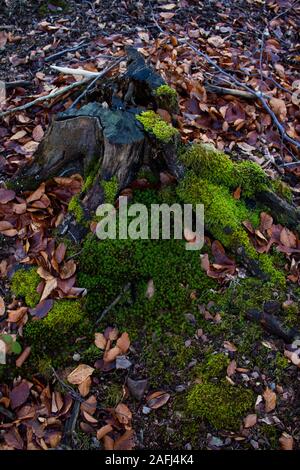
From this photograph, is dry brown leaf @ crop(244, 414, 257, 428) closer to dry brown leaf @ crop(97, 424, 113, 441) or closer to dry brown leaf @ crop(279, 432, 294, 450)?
dry brown leaf @ crop(279, 432, 294, 450)

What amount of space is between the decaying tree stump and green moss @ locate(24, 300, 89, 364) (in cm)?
79

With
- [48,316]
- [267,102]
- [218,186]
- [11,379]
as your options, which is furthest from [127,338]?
[267,102]

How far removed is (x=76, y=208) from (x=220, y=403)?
169cm

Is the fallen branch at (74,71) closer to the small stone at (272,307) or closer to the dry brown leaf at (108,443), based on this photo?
the small stone at (272,307)

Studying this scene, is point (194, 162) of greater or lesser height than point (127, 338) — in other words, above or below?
above

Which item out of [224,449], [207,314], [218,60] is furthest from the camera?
[218,60]

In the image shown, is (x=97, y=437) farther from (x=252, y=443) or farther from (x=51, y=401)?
(x=252, y=443)

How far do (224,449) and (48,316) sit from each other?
4.66 feet

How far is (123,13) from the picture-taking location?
584 cm

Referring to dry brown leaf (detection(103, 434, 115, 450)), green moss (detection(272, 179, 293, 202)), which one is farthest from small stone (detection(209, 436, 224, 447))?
green moss (detection(272, 179, 293, 202))

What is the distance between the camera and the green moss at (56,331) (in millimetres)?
3107

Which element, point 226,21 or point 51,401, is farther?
point 226,21

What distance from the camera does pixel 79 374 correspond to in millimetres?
3035

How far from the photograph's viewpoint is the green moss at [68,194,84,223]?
3402mm
